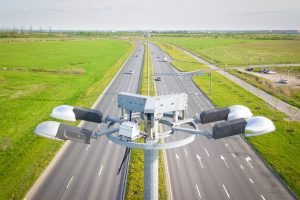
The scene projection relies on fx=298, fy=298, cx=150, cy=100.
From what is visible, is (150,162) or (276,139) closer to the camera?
(150,162)

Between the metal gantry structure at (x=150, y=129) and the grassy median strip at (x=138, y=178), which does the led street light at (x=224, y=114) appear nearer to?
the metal gantry structure at (x=150, y=129)

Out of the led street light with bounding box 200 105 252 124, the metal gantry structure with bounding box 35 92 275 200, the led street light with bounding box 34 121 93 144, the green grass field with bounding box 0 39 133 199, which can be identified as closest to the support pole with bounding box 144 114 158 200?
the metal gantry structure with bounding box 35 92 275 200

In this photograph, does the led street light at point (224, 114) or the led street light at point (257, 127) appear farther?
the led street light at point (224, 114)

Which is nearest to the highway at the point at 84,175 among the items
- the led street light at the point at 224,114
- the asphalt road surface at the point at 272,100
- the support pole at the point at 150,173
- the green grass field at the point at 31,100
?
the green grass field at the point at 31,100

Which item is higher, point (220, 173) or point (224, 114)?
point (224, 114)

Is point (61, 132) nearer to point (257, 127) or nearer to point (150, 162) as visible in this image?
point (150, 162)

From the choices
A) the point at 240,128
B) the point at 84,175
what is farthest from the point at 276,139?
the point at 240,128

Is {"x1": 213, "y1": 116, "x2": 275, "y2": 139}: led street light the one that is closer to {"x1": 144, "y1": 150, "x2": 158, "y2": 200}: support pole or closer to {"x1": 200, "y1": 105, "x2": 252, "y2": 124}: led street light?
{"x1": 200, "y1": 105, "x2": 252, "y2": 124}: led street light
